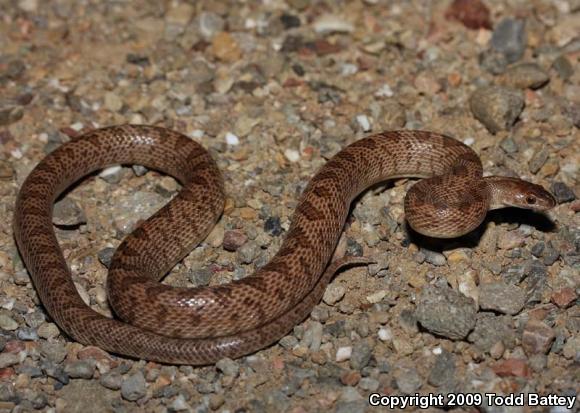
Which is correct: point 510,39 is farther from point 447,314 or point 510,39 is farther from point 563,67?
point 447,314

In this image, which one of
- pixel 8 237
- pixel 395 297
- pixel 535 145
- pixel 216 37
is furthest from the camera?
pixel 216 37

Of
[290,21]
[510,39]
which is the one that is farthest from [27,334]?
[510,39]

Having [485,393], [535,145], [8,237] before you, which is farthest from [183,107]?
[485,393]

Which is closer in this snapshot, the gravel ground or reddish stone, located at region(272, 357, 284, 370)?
the gravel ground

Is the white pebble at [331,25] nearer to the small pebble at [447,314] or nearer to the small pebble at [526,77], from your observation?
the small pebble at [526,77]

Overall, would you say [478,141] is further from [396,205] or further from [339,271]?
[339,271]

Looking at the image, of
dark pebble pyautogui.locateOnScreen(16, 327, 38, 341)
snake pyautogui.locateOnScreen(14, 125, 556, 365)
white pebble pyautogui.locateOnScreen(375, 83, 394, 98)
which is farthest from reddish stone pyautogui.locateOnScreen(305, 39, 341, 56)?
dark pebble pyautogui.locateOnScreen(16, 327, 38, 341)

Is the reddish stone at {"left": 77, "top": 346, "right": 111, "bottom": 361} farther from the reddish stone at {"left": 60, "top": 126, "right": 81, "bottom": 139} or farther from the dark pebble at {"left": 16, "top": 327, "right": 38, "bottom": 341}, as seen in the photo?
the reddish stone at {"left": 60, "top": 126, "right": 81, "bottom": 139}

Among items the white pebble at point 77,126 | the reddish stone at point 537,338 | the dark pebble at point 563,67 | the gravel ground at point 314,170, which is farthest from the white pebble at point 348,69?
the reddish stone at point 537,338
